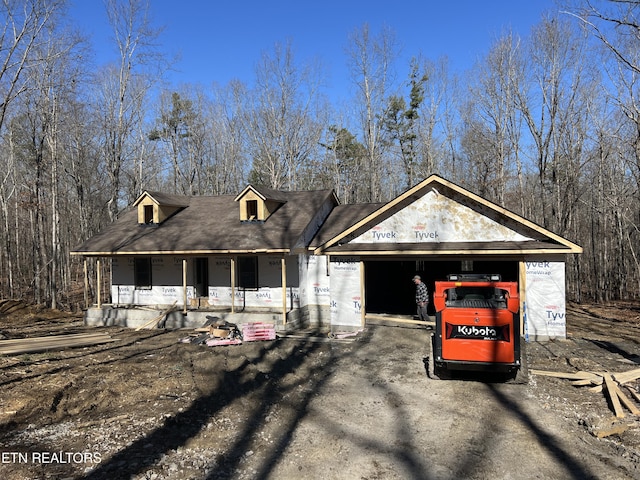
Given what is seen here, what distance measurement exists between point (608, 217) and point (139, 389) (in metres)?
30.9

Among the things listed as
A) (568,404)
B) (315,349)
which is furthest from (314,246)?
(568,404)

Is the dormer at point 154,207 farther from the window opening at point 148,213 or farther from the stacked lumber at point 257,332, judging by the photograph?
the stacked lumber at point 257,332

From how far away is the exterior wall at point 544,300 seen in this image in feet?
45.0

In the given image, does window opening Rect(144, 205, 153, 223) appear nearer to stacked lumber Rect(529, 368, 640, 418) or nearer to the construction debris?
the construction debris

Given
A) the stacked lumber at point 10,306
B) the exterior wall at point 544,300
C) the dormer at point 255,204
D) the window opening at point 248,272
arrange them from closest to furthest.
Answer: the exterior wall at point 544,300 < the window opening at point 248,272 < the dormer at point 255,204 < the stacked lumber at point 10,306

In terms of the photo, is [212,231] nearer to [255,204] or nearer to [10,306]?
[255,204]

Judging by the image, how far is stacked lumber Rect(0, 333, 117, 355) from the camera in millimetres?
12602

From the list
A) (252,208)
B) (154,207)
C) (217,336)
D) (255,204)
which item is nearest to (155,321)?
(217,336)

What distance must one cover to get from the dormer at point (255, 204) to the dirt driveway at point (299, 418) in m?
7.55

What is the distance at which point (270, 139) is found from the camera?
3631 cm

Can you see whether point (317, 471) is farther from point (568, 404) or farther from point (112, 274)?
point (112, 274)

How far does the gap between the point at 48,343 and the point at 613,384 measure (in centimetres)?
1492

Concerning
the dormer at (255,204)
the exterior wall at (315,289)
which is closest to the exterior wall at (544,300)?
the exterior wall at (315,289)

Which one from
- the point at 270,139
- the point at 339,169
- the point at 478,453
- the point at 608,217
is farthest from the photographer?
the point at 339,169
